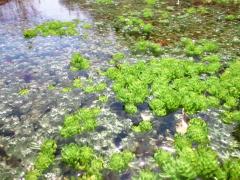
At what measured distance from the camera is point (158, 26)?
30.7 meters

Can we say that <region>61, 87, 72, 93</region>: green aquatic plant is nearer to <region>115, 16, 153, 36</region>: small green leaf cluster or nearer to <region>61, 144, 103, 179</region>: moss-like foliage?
<region>61, 144, 103, 179</region>: moss-like foliage

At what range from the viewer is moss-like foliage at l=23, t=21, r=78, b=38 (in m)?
29.0

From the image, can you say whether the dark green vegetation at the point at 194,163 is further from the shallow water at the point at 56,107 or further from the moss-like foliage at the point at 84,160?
the moss-like foliage at the point at 84,160

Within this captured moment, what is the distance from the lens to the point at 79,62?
73.5 feet

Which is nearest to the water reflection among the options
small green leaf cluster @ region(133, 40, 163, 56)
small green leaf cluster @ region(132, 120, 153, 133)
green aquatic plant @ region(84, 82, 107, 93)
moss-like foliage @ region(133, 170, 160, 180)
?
small green leaf cluster @ region(133, 40, 163, 56)

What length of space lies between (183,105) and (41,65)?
12.5 m

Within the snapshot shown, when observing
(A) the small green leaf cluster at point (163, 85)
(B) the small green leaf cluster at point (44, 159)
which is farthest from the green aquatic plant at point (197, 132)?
(B) the small green leaf cluster at point (44, 159)

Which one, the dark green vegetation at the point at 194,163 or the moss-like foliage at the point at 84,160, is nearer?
the dark green vegetation at the point at 194,163

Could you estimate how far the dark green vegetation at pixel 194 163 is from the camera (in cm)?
1154

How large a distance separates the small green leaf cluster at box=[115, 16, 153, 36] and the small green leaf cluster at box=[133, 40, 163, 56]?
140 inches

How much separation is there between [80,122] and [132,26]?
18.8 metres

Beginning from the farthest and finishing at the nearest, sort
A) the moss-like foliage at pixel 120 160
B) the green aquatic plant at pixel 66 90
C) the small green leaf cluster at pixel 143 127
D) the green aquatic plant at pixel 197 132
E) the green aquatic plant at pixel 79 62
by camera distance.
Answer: the green aquatic plant at pixel 79 62 < the green aquatic plant at pixel 66 90 < the small green leaf cluster at pixel 143 127 < the green aquatic plant at pixel 197 132 < the moss-like foliage at pixel 120 160

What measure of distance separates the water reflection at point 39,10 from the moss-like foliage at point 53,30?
3573 millimetres

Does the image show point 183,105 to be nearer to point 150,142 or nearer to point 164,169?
point 150,142
